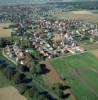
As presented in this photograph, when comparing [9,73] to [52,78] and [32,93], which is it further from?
[32,93]

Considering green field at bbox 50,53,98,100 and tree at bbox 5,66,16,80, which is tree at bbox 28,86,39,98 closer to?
green field at bbox 50,53,98,100

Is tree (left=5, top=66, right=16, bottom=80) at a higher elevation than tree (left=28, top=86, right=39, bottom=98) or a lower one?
lower

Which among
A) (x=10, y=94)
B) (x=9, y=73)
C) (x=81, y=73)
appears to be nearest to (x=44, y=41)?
(x=81, y=73)

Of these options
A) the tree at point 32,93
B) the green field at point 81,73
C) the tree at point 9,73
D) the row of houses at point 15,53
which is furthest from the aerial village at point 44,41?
the tree at point 32,93

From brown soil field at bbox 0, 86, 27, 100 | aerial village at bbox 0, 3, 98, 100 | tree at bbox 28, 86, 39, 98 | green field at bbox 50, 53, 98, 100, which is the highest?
tree at bbox 28, 86, 39, 98

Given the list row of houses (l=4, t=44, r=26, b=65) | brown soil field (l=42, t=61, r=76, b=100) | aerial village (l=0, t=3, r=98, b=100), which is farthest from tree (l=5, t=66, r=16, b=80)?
row of houses (l=4, t=44, r=26, b=65)

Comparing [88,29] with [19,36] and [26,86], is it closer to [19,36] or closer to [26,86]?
[19,36]

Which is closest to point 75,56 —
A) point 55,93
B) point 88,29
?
point 55,93
